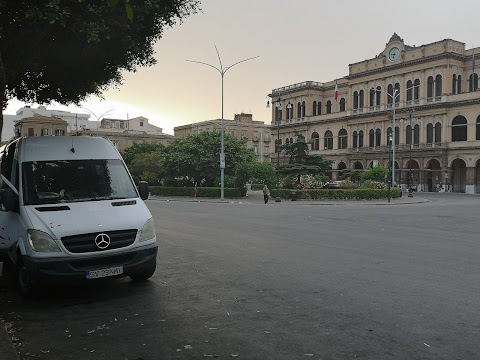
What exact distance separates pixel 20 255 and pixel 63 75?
4398 mm

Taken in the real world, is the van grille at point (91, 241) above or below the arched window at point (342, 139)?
below

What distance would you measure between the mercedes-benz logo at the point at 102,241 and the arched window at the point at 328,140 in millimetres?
76943

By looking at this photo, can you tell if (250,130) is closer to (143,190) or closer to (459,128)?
(459,128)

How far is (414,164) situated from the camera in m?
68.1

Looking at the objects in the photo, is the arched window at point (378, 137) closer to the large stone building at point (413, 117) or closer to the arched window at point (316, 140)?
the large stone building at point (413, 117)

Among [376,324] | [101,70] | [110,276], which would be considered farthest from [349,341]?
[101,70]

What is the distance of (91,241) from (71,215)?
472 mm

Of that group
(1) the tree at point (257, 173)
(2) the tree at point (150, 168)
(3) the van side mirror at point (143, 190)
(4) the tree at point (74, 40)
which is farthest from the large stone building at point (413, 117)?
(3) the van side mirror at point (143, 190)

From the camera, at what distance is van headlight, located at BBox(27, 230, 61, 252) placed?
20.4 ft

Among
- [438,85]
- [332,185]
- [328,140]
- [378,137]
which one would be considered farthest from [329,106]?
[332,185]

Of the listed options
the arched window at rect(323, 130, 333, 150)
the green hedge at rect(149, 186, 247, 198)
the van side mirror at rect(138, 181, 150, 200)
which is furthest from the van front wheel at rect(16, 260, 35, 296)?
the arched window at rect(323, 130, 333, 150)

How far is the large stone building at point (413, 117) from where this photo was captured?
6144 cm

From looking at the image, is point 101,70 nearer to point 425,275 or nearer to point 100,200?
point 100,200

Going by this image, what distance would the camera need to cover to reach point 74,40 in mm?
8125
